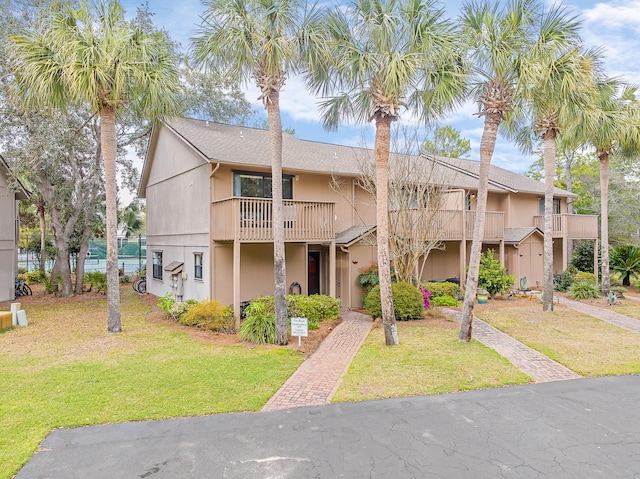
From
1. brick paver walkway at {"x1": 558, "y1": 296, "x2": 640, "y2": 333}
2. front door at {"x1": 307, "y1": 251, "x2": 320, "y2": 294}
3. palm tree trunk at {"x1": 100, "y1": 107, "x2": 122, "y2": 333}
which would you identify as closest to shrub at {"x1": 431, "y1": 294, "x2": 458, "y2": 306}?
brick paver walkway at {"x1": 558, "y1": 296, "x2": 640, "y2": 333}

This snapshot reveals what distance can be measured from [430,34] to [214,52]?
203 inches

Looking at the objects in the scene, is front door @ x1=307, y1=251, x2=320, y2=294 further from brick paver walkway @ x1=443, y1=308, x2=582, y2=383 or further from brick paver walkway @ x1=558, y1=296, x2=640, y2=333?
brick paver walkway @ x1=558, y1=296, x2=640, y2=333

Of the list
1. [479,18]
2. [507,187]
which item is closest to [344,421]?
[479,18]

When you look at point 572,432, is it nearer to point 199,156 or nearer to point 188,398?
point 188,398

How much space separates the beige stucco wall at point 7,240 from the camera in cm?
1680

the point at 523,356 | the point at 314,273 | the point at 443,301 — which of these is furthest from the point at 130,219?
the point at 523,356

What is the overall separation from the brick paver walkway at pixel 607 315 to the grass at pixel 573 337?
16.4 inches

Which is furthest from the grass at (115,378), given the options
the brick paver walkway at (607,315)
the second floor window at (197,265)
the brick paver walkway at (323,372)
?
the brick paver walkway at (607,315)

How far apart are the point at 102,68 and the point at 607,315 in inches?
695

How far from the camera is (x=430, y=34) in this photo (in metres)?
9.05

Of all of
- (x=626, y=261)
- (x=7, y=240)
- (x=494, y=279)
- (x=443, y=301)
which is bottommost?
(x=443, y=301)

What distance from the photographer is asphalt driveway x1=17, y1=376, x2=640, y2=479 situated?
4.52 meters

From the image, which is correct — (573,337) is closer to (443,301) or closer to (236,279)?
(443,301)

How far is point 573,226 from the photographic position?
800 inches
